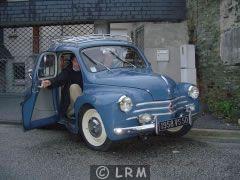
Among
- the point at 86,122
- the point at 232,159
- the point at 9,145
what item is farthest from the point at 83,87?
the point at 232,159

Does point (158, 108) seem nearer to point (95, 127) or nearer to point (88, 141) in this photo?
point (95, 127)

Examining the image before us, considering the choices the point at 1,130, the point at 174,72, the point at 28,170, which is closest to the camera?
the point at 28,170

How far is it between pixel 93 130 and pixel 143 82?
1.11 metres

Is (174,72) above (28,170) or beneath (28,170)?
above

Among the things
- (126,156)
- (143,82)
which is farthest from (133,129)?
(143,82)

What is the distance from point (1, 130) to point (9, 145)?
146 cm

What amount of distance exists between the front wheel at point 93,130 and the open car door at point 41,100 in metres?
1.09

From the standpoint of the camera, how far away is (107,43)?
8.48 m

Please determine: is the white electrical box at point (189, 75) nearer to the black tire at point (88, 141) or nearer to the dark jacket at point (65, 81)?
the dark jacket at point (65, 81)

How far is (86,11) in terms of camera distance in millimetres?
12539

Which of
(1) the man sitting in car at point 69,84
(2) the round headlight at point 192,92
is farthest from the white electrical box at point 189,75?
(1) the man sitting in car at point 69,84

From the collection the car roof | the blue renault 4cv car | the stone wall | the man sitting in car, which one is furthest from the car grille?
the stone wall

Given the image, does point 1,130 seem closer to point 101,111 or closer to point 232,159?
point 101,111

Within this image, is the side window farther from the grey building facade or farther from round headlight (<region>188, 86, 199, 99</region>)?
the grey building facade
